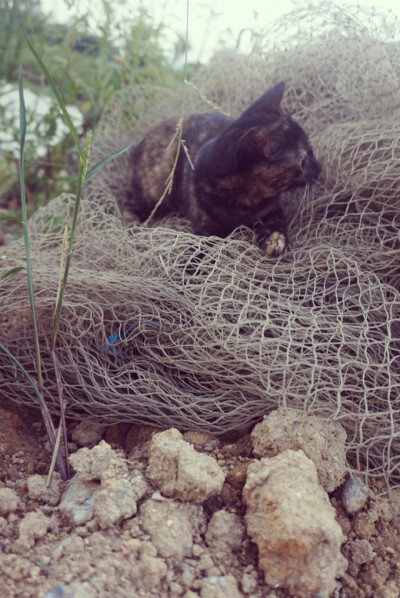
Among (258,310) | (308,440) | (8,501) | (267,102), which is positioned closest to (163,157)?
(267,102)

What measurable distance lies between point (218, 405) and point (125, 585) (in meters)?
0.52

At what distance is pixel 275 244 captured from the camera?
1.77 meters

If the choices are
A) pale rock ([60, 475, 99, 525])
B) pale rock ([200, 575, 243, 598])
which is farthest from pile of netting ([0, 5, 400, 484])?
pale rock ([200, 575, 243, 598])

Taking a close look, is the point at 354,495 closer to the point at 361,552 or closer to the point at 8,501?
the point at 361,552

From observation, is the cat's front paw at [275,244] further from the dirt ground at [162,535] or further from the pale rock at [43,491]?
the pale rock at [43,491]

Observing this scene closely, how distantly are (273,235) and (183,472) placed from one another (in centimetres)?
96

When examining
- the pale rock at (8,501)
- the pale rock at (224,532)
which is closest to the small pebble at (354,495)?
the pale rock at (224,532)

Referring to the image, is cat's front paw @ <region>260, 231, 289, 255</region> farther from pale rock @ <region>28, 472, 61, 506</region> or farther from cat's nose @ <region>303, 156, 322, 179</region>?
pale rock @ <region>28, 472, 61, 506</region>

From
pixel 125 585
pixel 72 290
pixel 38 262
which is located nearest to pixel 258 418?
pixel 125 585

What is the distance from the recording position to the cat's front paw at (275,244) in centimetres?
175

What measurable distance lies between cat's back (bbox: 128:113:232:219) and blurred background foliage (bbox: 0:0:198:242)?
1.32 feet

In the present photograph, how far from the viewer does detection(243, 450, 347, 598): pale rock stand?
3.20 feet

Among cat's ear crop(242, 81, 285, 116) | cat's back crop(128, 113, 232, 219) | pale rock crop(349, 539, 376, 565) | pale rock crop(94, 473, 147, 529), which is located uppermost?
cat's ear crop(242, 81, 285, 116)

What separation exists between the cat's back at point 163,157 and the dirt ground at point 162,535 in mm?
1356
